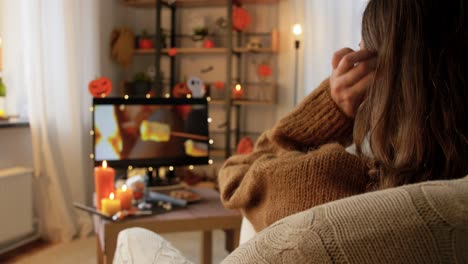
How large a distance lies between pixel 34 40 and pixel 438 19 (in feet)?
9.32

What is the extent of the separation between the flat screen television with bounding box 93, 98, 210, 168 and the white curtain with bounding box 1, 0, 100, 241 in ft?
2.96

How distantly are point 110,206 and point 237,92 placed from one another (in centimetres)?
211

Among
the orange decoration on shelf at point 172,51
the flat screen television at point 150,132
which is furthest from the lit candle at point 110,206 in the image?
the orange decoration on shelf at point 172,51

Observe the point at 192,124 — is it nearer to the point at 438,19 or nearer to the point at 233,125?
the point at 233,125

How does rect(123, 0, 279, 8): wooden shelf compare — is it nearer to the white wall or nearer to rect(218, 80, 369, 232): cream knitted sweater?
the white wall

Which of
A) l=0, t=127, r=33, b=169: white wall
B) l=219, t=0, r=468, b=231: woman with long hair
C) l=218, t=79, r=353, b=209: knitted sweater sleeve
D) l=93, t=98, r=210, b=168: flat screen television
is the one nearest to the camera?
l=219, t=0, r=468, b=231: woman with long hair

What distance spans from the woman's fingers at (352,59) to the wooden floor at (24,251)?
8.20ft

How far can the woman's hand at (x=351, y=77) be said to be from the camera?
0.66m

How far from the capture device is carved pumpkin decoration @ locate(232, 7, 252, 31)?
349 centimetres

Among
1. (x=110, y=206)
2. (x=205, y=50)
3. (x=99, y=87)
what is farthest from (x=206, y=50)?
(x=110, y=206)

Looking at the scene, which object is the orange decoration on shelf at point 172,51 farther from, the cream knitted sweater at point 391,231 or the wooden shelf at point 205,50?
the cream knitted sweater at point 391,231

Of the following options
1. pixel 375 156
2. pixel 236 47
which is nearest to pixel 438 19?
pixel 375 156

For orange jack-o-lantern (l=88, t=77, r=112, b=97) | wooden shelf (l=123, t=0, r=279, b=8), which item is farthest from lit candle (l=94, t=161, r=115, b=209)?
wooden shelf (l=123, t=0, r=279, b=8)

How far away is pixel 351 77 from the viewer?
0.70m
